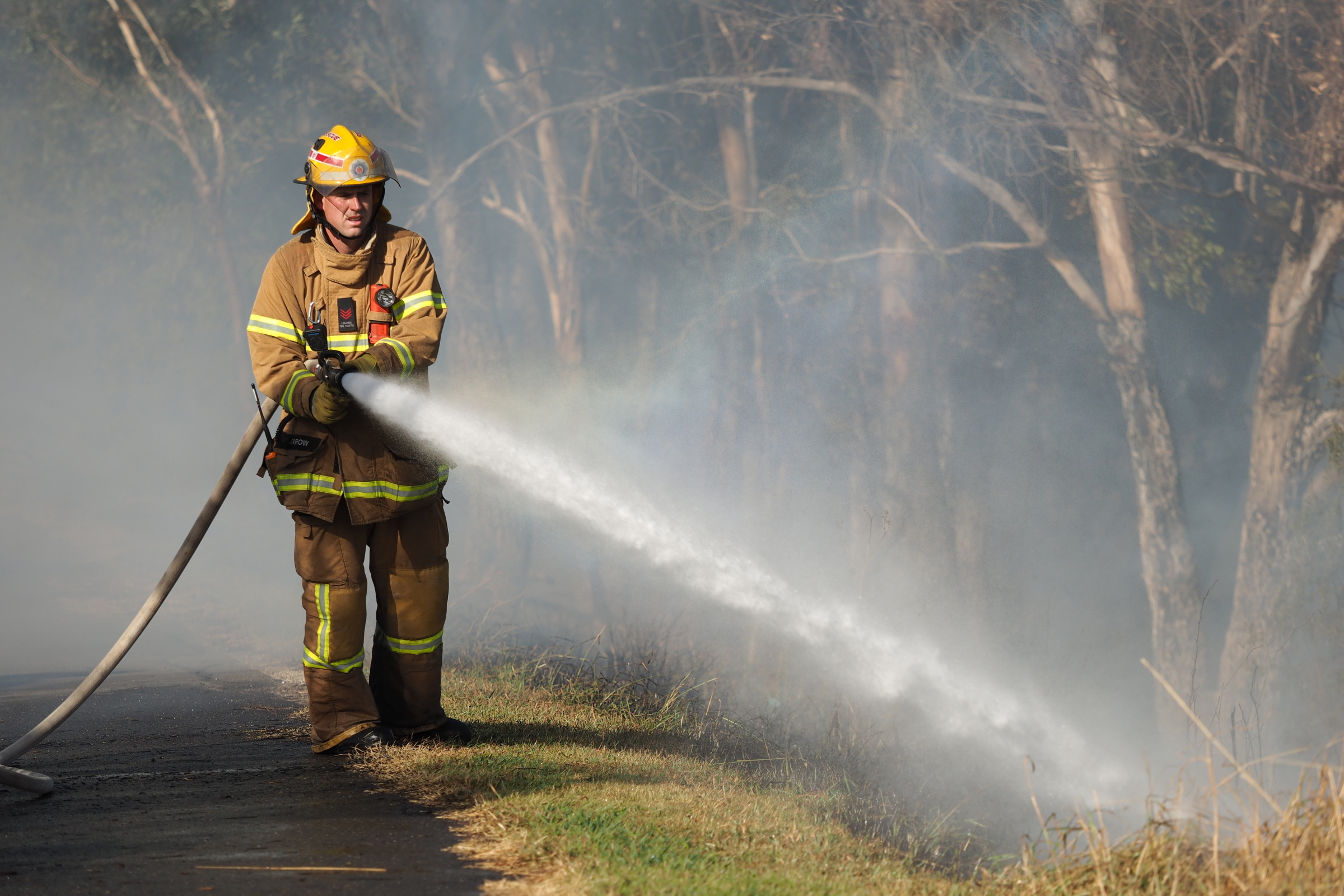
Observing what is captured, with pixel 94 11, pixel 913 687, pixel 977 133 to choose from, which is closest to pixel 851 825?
pixel 913 687

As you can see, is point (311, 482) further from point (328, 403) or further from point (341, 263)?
point (341, 263)

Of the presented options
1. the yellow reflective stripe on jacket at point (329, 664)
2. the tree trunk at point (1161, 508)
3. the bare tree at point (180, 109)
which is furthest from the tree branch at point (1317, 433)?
the bare tree at point (180, 109)

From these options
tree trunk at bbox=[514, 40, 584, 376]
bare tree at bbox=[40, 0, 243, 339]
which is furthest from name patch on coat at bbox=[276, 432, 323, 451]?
bare tree at bbox=[40, 0, 243, 339]

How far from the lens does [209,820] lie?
3250 millimetres

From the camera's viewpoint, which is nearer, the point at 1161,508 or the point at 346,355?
the point at 346,355

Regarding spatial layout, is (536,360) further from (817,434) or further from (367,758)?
(367,758)

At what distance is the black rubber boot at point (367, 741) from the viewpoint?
392 centimetres

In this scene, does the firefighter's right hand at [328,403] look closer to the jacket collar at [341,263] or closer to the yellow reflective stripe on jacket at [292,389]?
the yellow reflective stripe on jacket at [292,389]

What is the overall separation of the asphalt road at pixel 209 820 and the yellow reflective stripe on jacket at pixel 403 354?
50.8 inches

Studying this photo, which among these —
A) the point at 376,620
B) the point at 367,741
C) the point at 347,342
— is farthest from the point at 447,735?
the point at 347,342

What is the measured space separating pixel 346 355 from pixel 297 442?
33cm

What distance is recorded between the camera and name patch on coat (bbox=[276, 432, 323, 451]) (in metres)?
3.74

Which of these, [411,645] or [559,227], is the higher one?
[559,227]

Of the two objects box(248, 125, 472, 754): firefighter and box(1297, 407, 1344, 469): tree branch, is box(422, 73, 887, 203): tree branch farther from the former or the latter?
box(248, 125, 472, 754): firefighter
